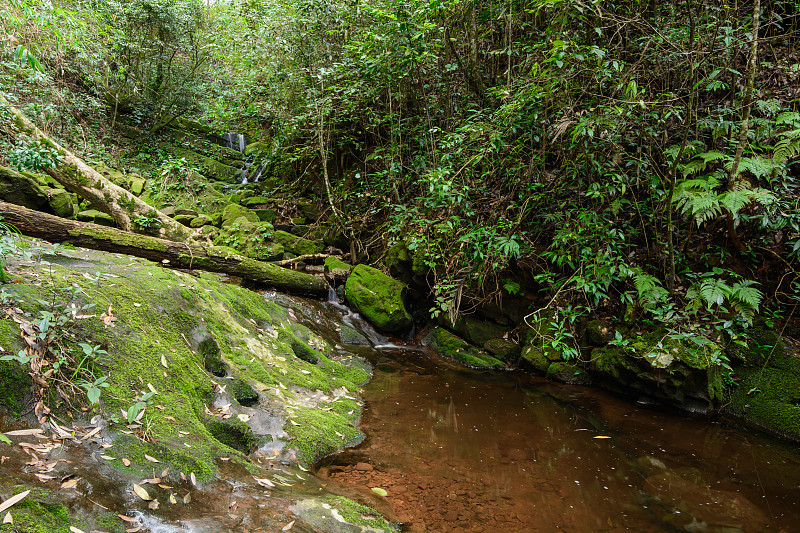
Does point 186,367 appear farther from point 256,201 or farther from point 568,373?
point 256,201

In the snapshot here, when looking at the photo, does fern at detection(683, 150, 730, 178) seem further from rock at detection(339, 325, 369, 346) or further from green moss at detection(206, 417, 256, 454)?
green moss at detection(206, 417, 256, 454)

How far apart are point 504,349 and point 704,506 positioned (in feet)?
12.4

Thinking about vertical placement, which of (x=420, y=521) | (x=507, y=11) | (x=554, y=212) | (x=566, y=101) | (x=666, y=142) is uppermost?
(x=507, y=11)

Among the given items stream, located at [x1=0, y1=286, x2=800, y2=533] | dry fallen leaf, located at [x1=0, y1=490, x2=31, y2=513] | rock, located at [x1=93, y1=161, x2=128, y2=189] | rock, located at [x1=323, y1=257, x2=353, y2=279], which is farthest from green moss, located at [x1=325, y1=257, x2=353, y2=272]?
dry fallen leaf, located at [x1=0, y1=490, x2=31, y2=513]

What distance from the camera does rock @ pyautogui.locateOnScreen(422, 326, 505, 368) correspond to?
7.05m

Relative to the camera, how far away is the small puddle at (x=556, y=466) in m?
3.23

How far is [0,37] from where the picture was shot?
768 cm

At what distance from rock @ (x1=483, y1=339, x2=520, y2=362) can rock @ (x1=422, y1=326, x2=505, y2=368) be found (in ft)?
0.37

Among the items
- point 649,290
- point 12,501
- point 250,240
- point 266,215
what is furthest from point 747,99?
point 266,215

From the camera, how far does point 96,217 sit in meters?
7.86

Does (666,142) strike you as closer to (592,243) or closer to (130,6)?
(592,243)

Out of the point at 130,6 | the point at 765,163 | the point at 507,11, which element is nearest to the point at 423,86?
the point at 507,11

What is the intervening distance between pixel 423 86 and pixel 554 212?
434cm

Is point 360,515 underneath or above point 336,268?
underneath
